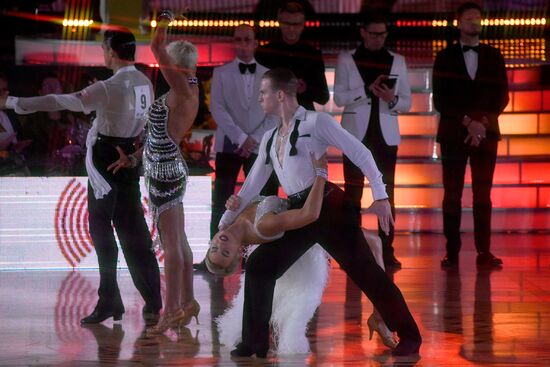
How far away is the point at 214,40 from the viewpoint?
13.4 meters

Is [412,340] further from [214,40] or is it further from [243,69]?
[214,40]

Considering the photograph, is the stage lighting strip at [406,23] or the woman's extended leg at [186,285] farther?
the stage lighting strip at [406,23]

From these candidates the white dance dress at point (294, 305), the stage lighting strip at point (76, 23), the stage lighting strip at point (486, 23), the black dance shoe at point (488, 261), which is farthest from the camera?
the stage lighting strip at point (486, 23)

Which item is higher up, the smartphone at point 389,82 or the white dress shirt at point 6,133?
the smartphone at point 389,82

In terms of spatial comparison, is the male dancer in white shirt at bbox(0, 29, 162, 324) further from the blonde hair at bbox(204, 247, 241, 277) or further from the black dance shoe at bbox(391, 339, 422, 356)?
the black dance shoe at bbox(391, 339, 422, 356)

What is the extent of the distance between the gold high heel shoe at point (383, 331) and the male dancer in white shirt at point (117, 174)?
1252mm

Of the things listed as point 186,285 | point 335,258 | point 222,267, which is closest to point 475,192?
point 186,285

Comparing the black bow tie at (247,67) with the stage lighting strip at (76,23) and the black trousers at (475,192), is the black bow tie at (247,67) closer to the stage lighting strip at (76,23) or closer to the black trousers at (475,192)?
the black trousers at (475,192)

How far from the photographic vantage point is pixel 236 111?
27.7 feet

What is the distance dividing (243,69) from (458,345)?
325cm

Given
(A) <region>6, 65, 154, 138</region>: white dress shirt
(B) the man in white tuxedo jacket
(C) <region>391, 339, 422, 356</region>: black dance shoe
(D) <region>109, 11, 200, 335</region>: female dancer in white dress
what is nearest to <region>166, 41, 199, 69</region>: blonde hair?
(D) <region>109, 11, 200, 335</region>: female dancer in white dress

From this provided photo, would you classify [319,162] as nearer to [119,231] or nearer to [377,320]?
[377,320]

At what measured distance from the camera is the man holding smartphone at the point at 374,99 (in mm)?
8508

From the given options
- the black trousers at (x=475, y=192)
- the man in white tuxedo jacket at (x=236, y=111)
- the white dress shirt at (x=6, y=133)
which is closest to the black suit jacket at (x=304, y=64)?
the man in white tuxedo jacket at (x=236, y=111)
